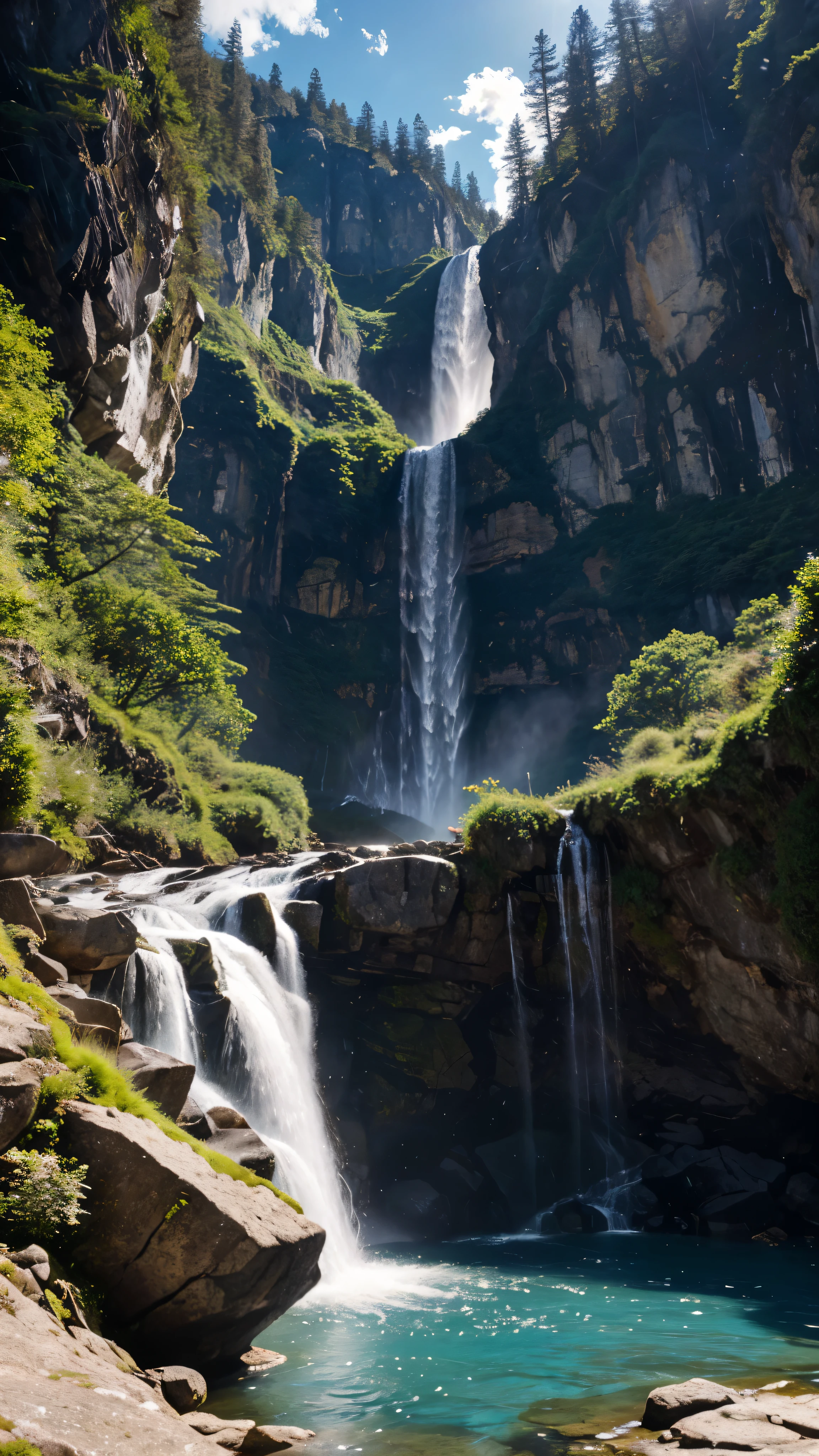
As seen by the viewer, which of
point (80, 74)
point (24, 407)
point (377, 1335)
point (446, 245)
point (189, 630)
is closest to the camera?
point (377, 1335)

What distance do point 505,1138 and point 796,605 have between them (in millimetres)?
13168

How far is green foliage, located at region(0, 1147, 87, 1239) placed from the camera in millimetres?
5602

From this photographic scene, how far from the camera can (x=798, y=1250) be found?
13.6 meters

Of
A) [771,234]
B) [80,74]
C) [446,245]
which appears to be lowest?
[80,74]

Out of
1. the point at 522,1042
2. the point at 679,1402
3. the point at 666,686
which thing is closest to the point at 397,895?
the point at 522,1042

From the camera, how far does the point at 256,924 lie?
16328 millimetres

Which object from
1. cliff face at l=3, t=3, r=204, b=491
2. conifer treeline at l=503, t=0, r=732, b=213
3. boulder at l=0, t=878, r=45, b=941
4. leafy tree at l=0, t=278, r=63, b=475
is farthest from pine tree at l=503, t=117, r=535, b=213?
boulder at l=0, t=878, r=45, b=941

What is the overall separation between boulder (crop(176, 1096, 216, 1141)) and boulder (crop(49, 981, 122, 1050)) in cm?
122

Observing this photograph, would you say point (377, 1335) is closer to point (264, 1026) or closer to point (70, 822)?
point (264, 1026)

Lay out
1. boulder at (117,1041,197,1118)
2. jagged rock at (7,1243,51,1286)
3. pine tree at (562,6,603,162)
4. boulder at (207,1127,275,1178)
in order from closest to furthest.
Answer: jagged rock at (7,1243,51,1286) < boulder at (117,1041,197,1118) < boulder at (207,1127,275,1178) < pine tree at (562,6,603,162)

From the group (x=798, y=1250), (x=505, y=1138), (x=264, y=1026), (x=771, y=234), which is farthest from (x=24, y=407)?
(x=771, y=234)

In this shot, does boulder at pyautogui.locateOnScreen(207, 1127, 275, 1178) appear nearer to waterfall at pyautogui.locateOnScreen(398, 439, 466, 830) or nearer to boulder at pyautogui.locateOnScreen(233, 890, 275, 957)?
boulder at pyautogui.locateOnScreen(233, 890, 275, 957)

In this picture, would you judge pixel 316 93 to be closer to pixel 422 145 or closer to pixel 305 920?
pixel 422 145

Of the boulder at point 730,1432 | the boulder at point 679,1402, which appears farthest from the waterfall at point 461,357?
the boulder at point 730,1432
